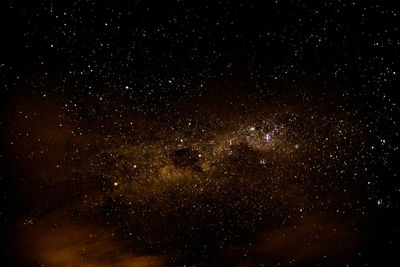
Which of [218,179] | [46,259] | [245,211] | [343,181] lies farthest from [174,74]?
[46,259]

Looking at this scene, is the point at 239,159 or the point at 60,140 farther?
the point at 239,159

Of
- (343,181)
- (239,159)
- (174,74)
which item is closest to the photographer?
(174,74)

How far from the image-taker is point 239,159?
351cm

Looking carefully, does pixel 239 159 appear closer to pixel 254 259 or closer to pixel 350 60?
pixel 350 60

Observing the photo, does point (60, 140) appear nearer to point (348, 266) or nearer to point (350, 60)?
point (350, 60)

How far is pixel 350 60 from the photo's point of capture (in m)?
2.92

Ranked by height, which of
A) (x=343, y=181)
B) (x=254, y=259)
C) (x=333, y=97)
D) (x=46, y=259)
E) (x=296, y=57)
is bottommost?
(x=254, y=259)

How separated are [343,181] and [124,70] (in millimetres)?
3629

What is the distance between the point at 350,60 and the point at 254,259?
153 inches

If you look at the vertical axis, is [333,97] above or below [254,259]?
above

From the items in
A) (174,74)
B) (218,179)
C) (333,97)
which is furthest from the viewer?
(218,179)

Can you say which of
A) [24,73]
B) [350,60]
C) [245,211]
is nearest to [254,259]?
[245,211]

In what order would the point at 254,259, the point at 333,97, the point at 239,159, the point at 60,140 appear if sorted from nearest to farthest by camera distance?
the point at 60,140 < the point at 333,97 < the point at 239,159 < the point at 254,259

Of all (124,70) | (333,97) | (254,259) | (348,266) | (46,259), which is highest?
(124,70)
